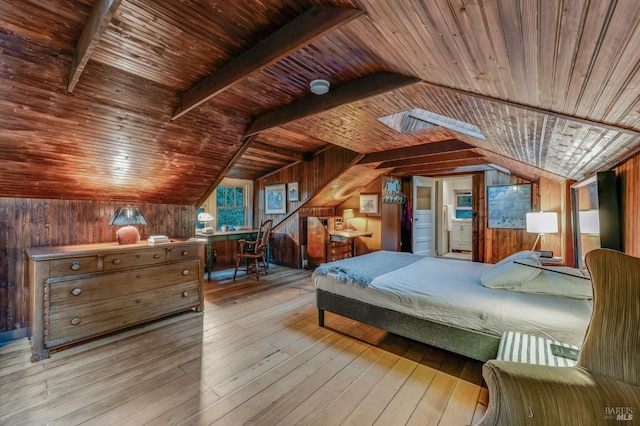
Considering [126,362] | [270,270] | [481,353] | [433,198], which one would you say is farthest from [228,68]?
[433,198]

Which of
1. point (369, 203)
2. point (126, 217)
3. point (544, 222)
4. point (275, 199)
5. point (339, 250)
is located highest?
point (275, 199)

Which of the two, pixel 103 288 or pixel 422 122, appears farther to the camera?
pixel 422 122

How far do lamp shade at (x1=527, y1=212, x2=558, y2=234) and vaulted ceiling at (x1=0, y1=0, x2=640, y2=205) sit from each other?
52.7 inches

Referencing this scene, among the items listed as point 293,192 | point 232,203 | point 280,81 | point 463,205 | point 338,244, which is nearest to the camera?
point 280,81

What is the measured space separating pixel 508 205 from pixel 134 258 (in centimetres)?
652

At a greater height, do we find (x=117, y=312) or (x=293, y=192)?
(x=293, y=192)

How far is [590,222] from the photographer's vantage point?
8.35 feet

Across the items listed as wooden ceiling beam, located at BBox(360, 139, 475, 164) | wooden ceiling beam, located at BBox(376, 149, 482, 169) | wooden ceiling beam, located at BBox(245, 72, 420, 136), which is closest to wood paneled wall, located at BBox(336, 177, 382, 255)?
wooden ceiling beam, located at BBox(376, 149, 482, 169)

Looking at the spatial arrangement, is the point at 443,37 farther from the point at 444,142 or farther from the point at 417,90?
the point at 444,142

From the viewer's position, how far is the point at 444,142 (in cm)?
417

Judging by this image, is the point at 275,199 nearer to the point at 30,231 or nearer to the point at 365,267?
the point at 365,267

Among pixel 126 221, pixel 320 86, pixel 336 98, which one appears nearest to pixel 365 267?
pixel 336 98

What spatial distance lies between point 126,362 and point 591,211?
449 centimetres

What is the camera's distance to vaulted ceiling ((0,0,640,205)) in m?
1.00
